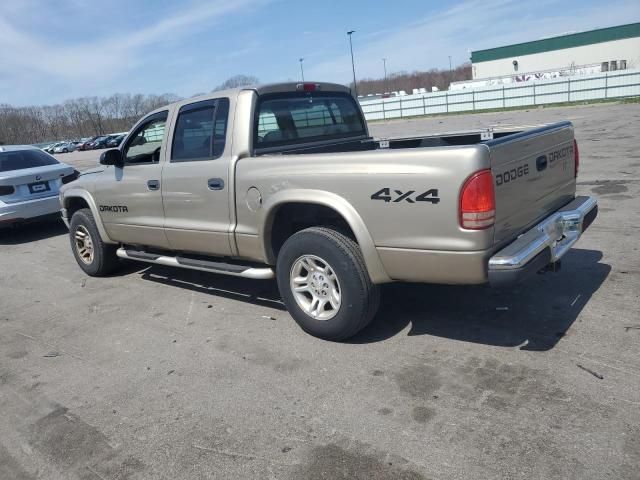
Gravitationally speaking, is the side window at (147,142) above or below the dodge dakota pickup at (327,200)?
above

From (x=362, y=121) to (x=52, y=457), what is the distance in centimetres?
424

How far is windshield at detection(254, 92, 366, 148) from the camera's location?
4762 mm

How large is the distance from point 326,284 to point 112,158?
2.86m

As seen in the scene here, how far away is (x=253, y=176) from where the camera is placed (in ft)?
14.3

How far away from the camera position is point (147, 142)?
568 cm

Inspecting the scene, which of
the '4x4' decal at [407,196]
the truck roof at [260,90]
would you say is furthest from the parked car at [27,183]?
the '4x4' decal at [407,196]

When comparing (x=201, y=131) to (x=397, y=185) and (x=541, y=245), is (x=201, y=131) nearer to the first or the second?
(x=397, y=185)

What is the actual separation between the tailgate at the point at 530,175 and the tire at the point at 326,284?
3.28ft

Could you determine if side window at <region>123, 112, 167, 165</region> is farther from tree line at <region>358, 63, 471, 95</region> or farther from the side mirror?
tree line at <region>358, 63, 471, 95</region>

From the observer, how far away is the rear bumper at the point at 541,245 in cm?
332

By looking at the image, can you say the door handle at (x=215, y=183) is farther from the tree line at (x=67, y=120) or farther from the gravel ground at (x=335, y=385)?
the tree line at (x=67, y=120)

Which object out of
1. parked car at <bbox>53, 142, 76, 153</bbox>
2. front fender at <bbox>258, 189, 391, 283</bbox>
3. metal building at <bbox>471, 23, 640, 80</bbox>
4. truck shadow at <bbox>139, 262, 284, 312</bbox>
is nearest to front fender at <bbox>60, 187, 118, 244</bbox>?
truck shadow at <bbox>139, 262, 284, 312</bbox>

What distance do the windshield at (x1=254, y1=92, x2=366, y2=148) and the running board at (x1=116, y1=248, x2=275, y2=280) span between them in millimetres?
1057

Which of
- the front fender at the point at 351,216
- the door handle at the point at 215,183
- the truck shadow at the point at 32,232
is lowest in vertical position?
the truck shadow at the point at 32,232
